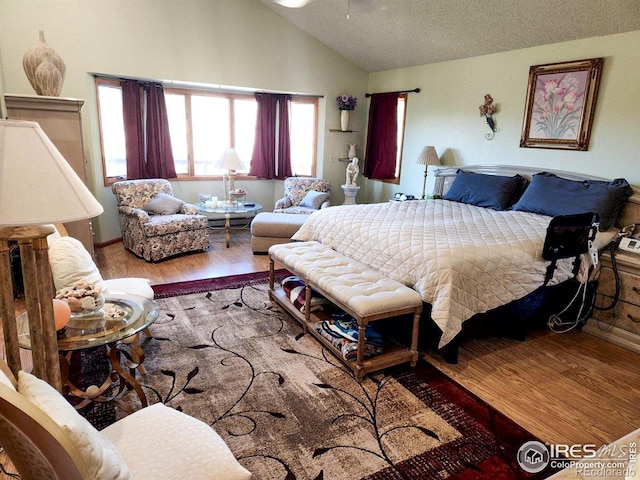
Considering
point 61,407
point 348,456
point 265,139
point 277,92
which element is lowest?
point 348,456

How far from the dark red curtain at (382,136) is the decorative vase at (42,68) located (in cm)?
423

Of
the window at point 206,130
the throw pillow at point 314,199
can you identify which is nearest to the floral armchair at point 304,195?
the throw pillow at point 314,199

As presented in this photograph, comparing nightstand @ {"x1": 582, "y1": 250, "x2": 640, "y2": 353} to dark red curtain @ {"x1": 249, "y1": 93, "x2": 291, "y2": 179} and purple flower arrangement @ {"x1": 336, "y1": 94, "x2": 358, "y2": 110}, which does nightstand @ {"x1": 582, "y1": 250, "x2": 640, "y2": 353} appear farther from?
dark red curtain @ {"x1": 249, "y1": 93, "x2": 291, "y2": 179}

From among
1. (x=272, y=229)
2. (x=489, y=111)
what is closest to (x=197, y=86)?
(x=272, y=229)

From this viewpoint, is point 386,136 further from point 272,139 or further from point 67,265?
point 67,265

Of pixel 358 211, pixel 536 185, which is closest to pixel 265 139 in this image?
pixel 358 211

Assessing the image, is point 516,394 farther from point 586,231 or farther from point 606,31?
point 606,31

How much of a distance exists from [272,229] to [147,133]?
2230 millimetres

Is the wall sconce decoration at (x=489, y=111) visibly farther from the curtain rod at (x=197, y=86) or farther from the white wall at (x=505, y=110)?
the curtain rod at (x=197, y=86)

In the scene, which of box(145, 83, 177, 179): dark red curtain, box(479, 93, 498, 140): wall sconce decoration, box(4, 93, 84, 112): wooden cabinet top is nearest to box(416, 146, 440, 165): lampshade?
box(479, 93, 498, 140): wall sconce decoration

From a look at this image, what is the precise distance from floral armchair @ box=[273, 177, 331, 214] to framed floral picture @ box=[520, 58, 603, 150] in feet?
8.54

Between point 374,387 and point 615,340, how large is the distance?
202 centimetres

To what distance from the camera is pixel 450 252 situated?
262cm

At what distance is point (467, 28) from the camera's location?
14.3 feet
